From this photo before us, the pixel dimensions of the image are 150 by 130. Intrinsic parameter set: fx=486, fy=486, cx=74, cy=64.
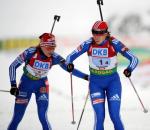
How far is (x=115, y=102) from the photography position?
454cm

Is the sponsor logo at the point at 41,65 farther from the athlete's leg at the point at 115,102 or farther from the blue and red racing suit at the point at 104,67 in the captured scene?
the athlete's leg at the point at 115,102

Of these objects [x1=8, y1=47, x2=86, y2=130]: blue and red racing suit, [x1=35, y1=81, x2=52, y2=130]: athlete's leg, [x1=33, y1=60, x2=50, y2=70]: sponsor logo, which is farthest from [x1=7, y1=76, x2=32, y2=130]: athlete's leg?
[x1=33, y1=60, x2=50, y2=70]: sponsor logo

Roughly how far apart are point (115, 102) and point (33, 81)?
0.98 meters

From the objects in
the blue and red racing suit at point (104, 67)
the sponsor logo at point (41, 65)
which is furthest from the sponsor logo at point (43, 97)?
the blue and red racing suit at point (104, 67)

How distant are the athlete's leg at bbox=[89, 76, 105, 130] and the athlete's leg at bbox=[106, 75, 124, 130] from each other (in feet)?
0.22

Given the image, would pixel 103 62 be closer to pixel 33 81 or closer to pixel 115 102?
pixel 115 102

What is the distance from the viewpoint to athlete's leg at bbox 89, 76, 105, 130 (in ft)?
14.9

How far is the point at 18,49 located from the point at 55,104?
1.05 meters

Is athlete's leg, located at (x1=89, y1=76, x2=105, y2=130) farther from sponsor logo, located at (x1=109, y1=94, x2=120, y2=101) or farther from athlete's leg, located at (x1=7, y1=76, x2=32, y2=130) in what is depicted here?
athlete's leg, located at (x1=7, y1=76, x2=32, y2=130)

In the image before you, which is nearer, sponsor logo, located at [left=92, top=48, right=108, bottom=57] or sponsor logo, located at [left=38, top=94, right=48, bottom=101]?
sponsor logo, located at [left=92, top=48, right=108, bottom=57]

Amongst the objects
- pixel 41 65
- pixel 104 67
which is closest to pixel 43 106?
pixel 41 65

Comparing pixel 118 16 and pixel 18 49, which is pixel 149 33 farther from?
pixel 18 49

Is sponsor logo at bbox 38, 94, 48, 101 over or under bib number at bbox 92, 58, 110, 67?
under

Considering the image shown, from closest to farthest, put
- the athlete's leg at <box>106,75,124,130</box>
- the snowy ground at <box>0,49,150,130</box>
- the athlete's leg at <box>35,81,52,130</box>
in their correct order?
the athlete's leg at <box>106,75,124,130</box> < the athlete's leg at <box>35,81,52,130</box> < the snowy ground at <box>0,49,150,130</box>
